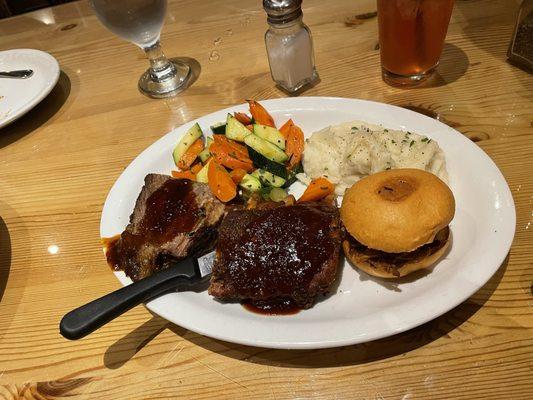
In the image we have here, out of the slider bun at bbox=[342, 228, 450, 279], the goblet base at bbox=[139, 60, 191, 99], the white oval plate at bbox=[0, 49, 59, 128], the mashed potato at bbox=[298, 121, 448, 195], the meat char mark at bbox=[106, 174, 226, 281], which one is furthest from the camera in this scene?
the goblet base at bbox=[139, 60, 191, 99]

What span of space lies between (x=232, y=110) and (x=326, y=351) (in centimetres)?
152

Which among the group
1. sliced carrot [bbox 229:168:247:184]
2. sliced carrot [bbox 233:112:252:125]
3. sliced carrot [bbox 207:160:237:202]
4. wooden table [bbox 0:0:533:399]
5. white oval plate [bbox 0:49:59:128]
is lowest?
wooden table [bbox 0:0:533:399]

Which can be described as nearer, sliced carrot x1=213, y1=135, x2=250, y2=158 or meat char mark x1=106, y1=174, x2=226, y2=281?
meat char mark x1=106, y1=174, x2=226, y2=281

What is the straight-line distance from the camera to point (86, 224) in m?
2.43

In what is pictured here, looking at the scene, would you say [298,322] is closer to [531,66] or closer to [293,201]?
[293,201]

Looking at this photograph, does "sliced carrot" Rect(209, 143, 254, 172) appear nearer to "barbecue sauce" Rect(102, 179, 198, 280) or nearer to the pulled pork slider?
"barbecue sauce" Rect(102, 179, 198, 280)

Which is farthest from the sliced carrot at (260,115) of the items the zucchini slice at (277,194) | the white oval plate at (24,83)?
the white oval plate at (24,83)

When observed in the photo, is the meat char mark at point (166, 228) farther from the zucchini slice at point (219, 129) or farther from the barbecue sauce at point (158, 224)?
the zucchini slice at point (219, 129)

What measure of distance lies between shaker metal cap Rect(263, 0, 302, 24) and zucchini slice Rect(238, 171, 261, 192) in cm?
97

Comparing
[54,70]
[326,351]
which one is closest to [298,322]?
[326,351]

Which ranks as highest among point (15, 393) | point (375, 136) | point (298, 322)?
point (375, 136)

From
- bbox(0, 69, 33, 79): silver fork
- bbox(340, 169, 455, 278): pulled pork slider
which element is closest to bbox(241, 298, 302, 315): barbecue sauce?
bbox(340, 169, 455, 278): pulled pork slider

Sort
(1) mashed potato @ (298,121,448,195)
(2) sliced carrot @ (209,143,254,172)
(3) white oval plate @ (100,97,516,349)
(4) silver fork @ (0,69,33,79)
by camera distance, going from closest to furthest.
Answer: (3) white oval plate @ (100,97,516,349) < (1) mashed potato @ (298,121,448,195) < (2) sliced carrot @ (209,143,254,172) < (4) silver fork @ (0,69,33,79)

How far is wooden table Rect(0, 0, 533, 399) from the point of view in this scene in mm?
1626
